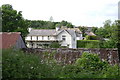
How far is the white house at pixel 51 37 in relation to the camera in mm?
39625

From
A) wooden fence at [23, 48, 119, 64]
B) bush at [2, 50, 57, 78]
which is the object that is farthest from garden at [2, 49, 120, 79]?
wooden fence at [23, 48, 119, 64]

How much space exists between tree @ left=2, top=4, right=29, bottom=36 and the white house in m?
10.0

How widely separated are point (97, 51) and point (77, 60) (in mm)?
1461

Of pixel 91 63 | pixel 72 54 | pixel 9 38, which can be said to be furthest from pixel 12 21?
pixel 91 63

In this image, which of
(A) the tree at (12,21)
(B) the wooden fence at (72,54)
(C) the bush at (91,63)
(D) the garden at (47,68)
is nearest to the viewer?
(D) the garden at (47,68)

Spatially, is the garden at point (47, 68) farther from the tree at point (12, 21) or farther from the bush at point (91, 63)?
the tree at point (12, 21)

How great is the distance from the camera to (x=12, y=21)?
29859 millimetres

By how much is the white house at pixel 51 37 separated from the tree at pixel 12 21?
1003cm

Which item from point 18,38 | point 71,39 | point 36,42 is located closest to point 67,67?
point 18,38

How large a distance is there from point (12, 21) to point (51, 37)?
12444mm

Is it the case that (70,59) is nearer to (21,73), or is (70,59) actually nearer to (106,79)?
(106,79)

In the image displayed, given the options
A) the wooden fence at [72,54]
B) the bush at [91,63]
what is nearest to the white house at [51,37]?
the wooden fence at [72,54]

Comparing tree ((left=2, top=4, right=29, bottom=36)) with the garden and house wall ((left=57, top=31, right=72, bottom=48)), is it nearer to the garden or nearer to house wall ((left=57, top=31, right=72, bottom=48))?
house wall ((left=57, top=31, right=72, bottom=48))

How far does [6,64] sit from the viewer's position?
6.60m
